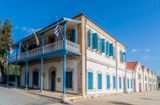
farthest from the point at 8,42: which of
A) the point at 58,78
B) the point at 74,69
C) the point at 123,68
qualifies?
the point at 123,68

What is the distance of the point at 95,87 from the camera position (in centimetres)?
A: 2044

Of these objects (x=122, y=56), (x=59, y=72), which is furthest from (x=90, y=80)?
→ (x=122, y=56)

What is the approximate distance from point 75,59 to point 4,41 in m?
16.6

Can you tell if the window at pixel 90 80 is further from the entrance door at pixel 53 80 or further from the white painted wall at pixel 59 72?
the entrance door at pixel 53 80

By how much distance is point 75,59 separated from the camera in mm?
18672

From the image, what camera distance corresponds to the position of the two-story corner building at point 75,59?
17906 mm

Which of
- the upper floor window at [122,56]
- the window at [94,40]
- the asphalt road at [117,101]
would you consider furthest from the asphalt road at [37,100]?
Answer: the upper floor window at [122,56]

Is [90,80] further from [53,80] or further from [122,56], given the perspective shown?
[122,56]

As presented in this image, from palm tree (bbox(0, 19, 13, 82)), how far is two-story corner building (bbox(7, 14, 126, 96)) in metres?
4.50

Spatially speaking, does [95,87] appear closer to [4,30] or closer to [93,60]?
[93,60]

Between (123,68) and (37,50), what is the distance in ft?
51.2

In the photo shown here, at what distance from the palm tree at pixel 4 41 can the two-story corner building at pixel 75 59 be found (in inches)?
177

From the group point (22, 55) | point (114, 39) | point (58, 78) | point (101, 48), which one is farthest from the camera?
point (114, 39)

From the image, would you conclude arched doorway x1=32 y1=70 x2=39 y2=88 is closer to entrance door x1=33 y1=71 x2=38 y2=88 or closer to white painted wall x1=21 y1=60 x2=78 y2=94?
entrance door x1=33 y1=71 x2=38 y2=88
